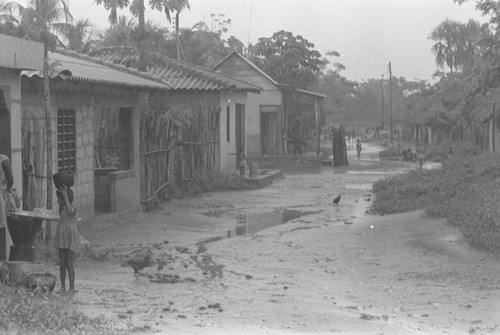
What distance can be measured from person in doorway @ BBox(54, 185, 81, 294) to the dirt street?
11.8 inches

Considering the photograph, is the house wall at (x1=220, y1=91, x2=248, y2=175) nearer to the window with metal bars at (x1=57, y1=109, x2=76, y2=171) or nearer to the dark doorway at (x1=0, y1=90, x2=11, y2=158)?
the window with metal bars at (x1=57, y1=109, x2=76, y2=171)

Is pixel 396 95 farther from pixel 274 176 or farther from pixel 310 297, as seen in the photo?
pixel 310 297

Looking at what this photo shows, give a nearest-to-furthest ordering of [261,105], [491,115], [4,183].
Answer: [4,183], [491,115], [261,105]

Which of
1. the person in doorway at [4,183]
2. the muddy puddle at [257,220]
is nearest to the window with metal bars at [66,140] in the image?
the muddy puddle at [257,220]

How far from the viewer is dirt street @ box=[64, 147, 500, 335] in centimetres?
952

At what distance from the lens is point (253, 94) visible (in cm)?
4503

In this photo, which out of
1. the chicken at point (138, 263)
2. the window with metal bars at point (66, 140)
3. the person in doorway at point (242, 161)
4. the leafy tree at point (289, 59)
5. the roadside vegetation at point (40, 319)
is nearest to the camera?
the roadside vegetation at point (40, 319)

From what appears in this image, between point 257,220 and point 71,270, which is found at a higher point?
point 71,270

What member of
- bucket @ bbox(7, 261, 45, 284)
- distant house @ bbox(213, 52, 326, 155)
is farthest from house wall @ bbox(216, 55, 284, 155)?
bucket @ bbox(7, 261, 45, 284)

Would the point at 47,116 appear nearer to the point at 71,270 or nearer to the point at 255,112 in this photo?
the point at 71,270

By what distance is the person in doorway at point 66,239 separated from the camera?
10680 millimetres

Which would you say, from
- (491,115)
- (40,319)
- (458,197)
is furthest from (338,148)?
(40,319)

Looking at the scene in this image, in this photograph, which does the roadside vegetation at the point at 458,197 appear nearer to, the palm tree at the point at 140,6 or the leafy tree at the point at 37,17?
the leafy tree at the point at 37,17

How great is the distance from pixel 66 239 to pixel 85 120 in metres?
7.13
